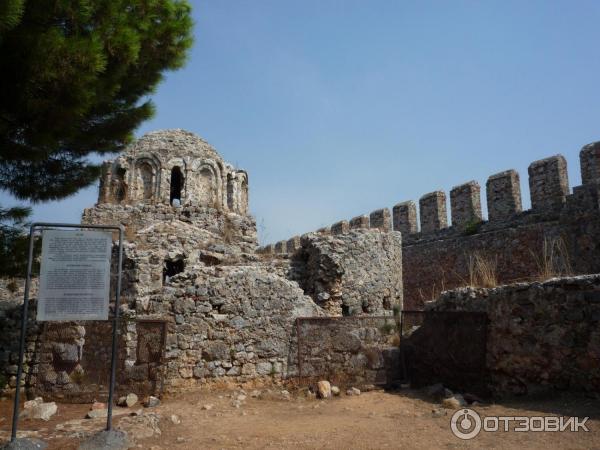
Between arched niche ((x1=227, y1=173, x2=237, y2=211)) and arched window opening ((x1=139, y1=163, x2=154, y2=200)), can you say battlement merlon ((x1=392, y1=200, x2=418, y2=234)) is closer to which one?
arched niche ((x1=227, y1=173, x2=237, y2=211))

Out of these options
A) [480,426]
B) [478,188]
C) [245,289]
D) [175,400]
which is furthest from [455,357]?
[478,188]

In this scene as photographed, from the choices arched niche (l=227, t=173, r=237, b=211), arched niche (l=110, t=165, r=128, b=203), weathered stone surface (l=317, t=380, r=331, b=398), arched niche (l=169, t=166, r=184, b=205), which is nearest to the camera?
weathered stone surface (l=317, t=380, r=331, b=398)

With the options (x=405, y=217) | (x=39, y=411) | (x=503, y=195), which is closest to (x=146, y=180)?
(x=405, y=217)

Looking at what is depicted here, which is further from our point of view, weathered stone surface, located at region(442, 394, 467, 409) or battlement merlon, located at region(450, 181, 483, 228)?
battlement merlon, located at region(450, 181, 483, 228)

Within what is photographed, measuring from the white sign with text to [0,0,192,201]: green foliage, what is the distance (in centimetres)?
184

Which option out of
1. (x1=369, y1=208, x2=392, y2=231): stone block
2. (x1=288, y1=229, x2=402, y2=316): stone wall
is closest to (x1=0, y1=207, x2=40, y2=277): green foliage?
(x1=288, y1=229, x2=402, y2=316): stone wall

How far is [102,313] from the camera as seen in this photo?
540cm

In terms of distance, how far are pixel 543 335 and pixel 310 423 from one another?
3731 millimetres

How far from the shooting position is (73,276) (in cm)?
542

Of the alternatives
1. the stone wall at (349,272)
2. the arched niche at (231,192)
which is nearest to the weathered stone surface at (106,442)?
the stone wall at (349,272)

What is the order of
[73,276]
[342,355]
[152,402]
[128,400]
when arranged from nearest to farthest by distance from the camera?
[73,276] → [152,402] → [128,400] → [342,355]

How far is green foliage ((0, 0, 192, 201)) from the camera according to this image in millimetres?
5875

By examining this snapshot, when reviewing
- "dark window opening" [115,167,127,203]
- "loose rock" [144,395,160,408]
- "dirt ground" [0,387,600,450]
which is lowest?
"dirt ground" [0,387,600,450]

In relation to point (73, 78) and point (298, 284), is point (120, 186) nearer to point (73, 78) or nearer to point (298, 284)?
point (298, 284)
